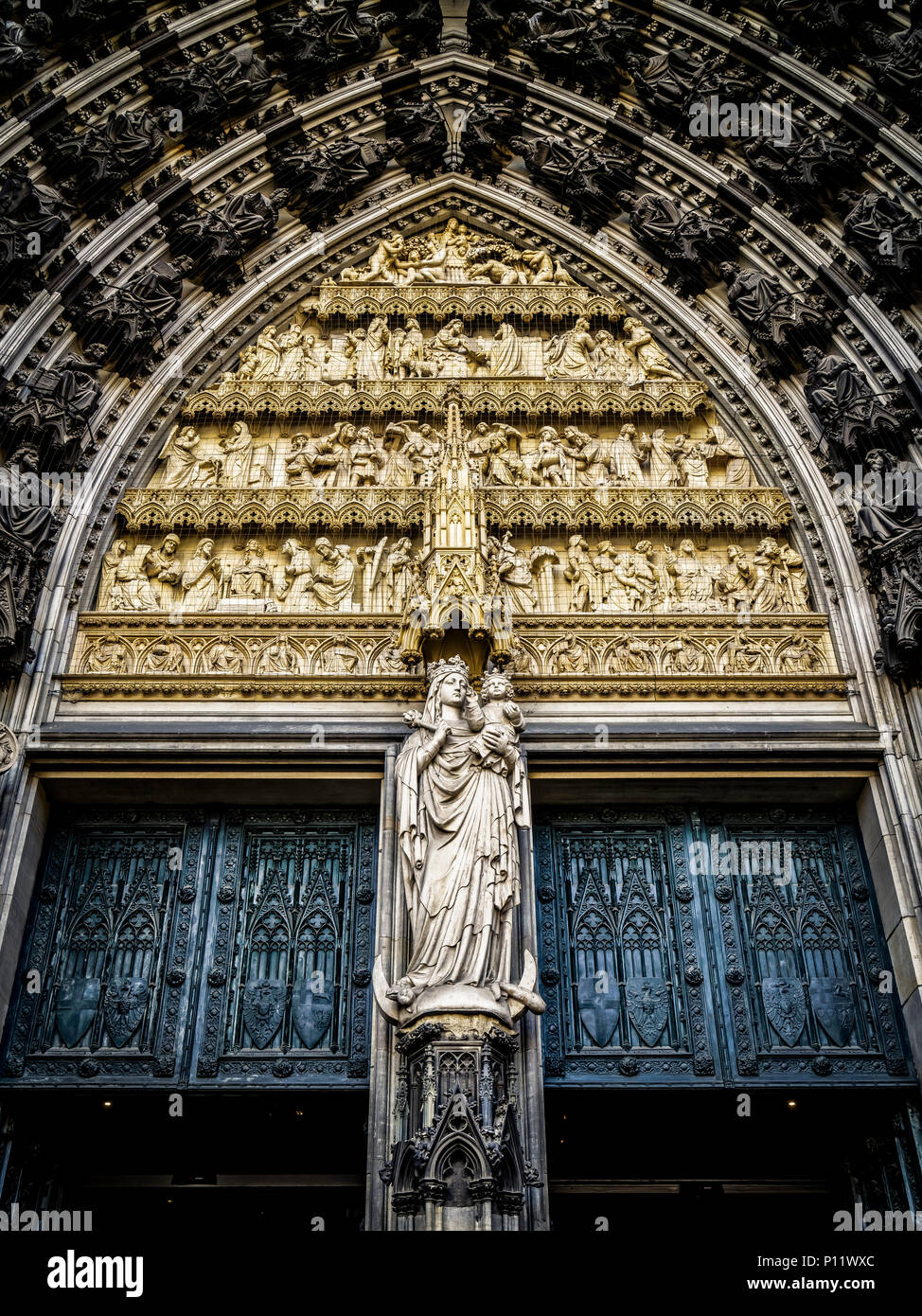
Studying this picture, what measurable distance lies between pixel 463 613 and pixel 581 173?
232 inches

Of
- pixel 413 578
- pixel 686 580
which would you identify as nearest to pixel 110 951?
pixel 413 578

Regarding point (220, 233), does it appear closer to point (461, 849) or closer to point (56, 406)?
Answer: point (56, 406)

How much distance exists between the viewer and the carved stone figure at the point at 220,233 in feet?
38.1

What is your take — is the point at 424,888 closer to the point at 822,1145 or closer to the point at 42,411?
the point at 822,1145

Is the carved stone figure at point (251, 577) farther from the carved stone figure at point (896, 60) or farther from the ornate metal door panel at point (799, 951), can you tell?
the carved stone figure at point (896, 60)

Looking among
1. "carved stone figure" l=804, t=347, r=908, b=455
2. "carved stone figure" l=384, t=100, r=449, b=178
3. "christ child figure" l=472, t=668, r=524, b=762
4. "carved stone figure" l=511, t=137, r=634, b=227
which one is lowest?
"christ child figure" l=472, t=668, r=524, b=762

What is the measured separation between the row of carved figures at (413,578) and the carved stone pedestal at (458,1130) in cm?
394

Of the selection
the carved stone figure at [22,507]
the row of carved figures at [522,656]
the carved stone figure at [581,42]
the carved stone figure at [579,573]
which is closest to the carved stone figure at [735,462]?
the carved stone figure at [579,573]

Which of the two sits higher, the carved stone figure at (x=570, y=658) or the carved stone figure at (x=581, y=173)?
the carved stone figure at (x=581, y=173)

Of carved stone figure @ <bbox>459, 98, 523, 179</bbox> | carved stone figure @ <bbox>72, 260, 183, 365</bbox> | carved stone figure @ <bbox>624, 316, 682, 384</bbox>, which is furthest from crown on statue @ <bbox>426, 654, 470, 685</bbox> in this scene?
carved stone figure @ <bbox>459, 98, 523, 179</bbox>

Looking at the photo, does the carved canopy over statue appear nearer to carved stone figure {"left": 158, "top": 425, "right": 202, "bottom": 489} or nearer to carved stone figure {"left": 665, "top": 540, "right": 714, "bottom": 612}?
carved stone figure {"left": 158, "top": 425, "right": 202, "bottom": 489}

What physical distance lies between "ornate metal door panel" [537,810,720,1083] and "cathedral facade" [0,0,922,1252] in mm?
32

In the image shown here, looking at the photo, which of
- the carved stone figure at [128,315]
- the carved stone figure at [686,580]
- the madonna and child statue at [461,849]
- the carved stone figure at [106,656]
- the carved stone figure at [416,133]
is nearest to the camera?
the madonna and child statue at [461,849]

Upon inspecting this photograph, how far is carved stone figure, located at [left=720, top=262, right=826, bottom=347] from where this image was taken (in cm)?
1086
